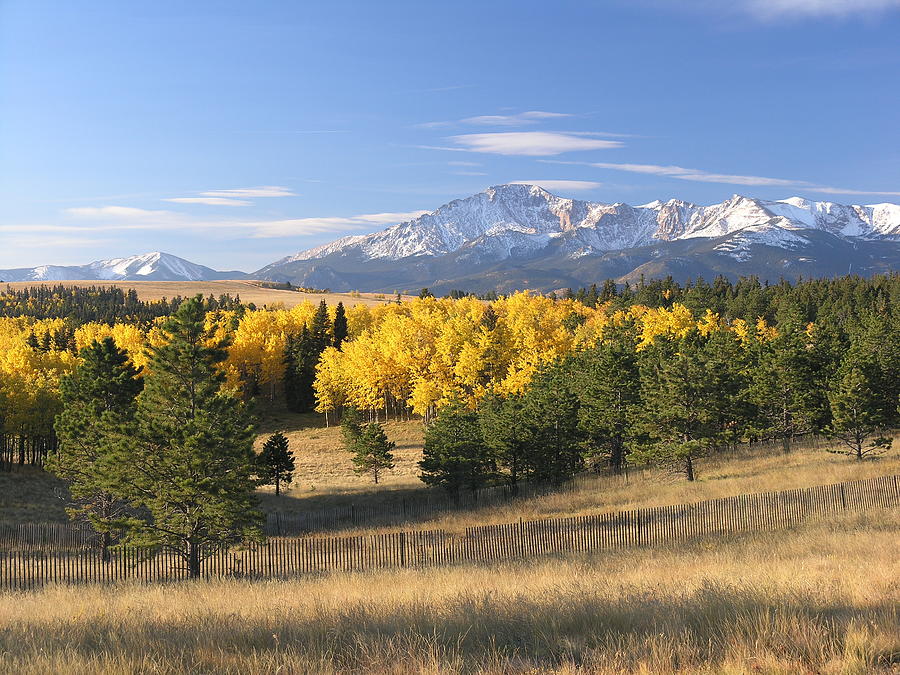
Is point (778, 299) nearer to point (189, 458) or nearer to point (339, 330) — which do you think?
point (339, 330)

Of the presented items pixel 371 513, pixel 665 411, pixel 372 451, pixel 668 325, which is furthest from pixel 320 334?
pixel 665 411

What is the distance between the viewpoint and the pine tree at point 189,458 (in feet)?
84.0

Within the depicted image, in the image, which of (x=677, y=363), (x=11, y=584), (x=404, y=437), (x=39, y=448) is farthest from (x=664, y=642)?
(x=39, y=448)

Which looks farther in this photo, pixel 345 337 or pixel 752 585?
pixel 345 337

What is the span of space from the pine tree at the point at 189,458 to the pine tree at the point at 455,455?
18.1 metres

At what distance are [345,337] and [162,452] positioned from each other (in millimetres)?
81470

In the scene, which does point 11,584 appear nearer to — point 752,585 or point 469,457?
point 752,585

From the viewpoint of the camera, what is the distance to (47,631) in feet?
28.2

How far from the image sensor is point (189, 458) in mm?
25859

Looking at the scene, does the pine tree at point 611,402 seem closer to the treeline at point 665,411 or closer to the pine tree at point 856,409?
the treeline at point 665,411

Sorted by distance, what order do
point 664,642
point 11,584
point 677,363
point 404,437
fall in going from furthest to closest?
point 404,437
point 677,363
point 11,584
point 664,642

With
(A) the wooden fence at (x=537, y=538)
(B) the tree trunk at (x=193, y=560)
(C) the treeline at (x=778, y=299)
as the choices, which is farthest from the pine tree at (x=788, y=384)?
(C) the treeline at (x=778, y=299)

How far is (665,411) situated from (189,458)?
25.8 m

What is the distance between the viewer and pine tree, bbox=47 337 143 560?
A: 32969 mm
